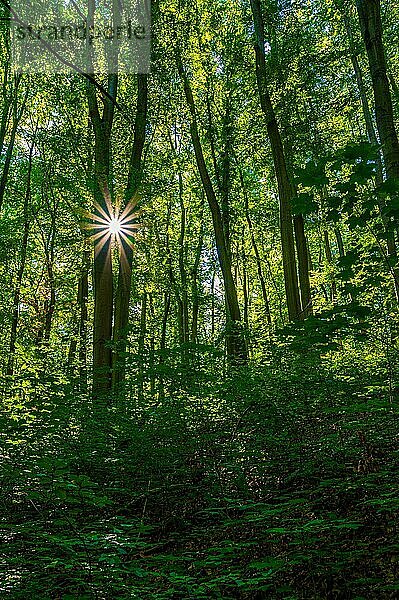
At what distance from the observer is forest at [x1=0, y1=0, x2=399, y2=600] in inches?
137

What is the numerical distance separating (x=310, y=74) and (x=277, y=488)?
7.09 meters

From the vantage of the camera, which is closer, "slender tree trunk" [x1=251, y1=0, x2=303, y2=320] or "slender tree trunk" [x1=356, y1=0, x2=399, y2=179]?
"slender tree trunk" [x1=356, y1=0, x2=399, y2=179]

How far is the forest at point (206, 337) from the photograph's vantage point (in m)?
3.49

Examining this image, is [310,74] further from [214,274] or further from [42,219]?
[214,274]

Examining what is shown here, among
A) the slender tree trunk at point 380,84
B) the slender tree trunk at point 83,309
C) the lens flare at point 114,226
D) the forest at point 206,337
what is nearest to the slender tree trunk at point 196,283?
the forest at point 206,337

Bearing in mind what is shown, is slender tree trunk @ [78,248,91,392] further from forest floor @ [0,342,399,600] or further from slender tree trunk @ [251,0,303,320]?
forest floor @ [0,342,399,600]

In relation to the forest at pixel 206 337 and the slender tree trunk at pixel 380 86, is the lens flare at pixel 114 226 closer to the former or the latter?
the forest at pixel 206 337

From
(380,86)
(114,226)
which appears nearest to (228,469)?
(380,86)

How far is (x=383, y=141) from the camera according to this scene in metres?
5.09

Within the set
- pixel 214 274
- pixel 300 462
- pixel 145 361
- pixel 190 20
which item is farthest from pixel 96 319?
pixel 214 274

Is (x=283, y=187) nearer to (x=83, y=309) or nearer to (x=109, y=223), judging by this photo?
(x=109, y=223)

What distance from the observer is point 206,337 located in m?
12.8

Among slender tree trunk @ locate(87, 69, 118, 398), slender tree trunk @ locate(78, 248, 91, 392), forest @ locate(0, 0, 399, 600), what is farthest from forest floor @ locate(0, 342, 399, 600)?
slender tree trunk @ locate(78, 248, 91, 392)

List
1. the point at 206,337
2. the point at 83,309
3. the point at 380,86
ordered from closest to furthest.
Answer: the point at 380,86 → the point at 206,337 → the point at 83,309
